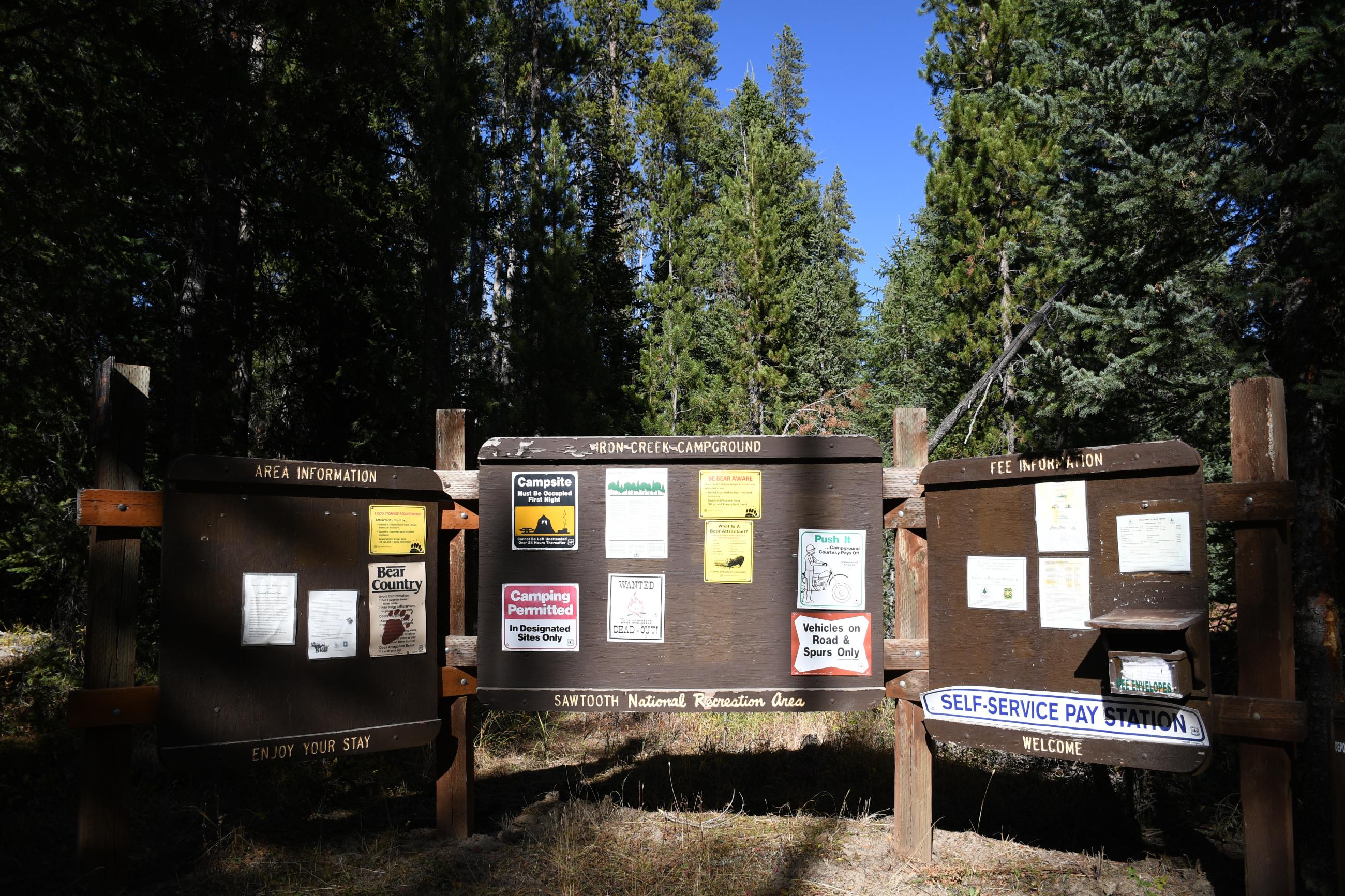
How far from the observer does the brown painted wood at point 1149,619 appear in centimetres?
330

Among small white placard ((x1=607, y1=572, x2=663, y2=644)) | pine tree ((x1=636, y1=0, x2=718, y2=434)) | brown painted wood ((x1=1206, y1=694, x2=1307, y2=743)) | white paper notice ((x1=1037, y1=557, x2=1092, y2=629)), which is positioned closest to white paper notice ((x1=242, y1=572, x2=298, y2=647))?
small white placard ((x1=607, y1=572, x2=663, y2=644))

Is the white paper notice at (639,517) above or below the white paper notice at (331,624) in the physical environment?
above

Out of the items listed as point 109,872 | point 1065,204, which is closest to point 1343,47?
point 1065,204

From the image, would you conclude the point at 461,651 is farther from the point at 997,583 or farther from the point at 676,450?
the point at 997,583

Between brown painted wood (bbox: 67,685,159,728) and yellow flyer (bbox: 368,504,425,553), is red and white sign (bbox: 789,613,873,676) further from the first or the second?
brown painted wood (bbox: 67,685,159,728)

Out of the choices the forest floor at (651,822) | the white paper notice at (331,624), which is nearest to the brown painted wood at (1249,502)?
the forest floor at (651,822)

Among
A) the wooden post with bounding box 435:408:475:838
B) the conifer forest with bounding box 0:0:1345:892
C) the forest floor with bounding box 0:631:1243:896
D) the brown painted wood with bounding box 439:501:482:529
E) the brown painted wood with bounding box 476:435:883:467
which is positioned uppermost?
the conifer forest with bounding box 0:0:1345:892

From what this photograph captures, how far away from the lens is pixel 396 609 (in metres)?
4.32

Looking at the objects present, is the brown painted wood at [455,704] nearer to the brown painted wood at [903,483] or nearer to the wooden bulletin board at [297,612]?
the wooden bulletin board at [297,612]

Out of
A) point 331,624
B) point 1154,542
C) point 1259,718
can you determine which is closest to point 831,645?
point 1154,542

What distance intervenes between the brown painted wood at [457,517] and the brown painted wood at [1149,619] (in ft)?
10.2

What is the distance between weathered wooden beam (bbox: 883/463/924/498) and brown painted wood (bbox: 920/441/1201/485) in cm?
5

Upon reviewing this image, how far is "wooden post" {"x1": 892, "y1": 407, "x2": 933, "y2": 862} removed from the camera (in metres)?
4.19

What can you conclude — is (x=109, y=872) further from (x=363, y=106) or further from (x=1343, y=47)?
(x=363, y=106)
